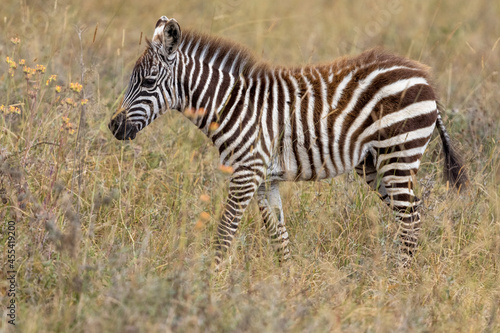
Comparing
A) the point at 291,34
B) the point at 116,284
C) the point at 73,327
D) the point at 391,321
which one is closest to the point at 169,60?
the point at 116,284

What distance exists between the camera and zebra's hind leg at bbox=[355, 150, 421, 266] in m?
5.41

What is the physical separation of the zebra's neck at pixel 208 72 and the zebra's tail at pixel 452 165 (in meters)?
1.96

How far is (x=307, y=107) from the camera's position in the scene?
5480mm

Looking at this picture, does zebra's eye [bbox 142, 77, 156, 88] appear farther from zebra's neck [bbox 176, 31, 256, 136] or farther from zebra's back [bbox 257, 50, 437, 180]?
zebra's back [bbox 257, 50, 437, 180]

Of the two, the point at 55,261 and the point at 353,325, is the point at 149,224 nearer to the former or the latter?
the point at 55,261

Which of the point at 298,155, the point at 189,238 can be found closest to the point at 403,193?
the point at 298,155

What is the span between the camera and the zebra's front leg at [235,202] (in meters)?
5.27

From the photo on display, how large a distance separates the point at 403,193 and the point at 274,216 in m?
1.17

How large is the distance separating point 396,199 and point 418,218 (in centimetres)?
31

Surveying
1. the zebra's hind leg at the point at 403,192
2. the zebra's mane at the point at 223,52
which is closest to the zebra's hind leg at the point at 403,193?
the zebra's hind leg at the point at 403,192

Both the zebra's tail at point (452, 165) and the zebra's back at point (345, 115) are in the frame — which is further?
the zebra's tail at point (452, 165)

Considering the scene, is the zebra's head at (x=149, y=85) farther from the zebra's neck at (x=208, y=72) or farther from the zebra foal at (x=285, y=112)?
the zebra's neck at (x=208, y=72)

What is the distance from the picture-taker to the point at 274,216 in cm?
559

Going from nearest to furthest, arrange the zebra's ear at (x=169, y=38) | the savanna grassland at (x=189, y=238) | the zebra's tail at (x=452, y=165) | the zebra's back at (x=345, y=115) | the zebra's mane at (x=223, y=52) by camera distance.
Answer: the savanna grassland at (x=189, y=238) → the zebra's ear at (x=169, y=38) → the zebra's back at (x=345, y=115) → the zebra's mane at (x=223, y=52) → the zebra's tail at (x=452, y=165)
